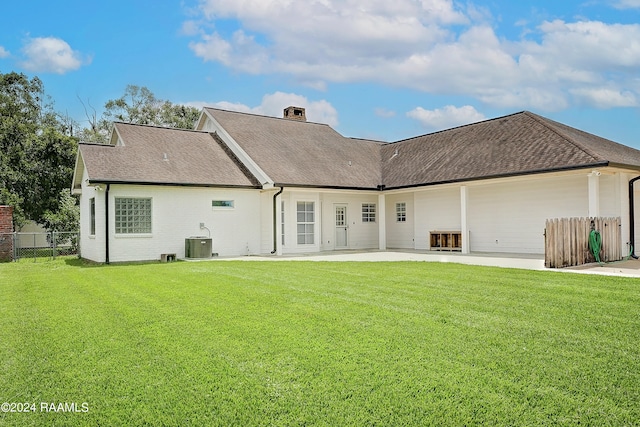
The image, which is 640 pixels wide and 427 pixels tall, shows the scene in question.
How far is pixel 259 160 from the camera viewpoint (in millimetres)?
19703

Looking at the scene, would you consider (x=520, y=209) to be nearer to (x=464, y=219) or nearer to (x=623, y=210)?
(x=464, y=219)

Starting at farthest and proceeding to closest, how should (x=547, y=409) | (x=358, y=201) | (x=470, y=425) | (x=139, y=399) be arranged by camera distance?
(x=358, y=201), (x=139, y=399), (x=547, y=409), (x=470, y=425)

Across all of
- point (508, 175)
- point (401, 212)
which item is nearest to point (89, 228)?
point (401, 212)

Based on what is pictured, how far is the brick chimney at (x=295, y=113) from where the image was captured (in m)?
27.6

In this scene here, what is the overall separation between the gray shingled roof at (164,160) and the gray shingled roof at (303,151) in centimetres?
109

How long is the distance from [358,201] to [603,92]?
434 inches

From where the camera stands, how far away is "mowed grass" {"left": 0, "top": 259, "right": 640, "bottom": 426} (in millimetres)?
3662

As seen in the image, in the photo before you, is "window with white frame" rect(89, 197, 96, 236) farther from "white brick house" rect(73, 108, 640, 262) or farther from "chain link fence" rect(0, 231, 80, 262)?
"chain link fence" rect(0, 231, 80, 262)

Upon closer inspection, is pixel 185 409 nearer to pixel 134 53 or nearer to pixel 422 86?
pixel 422 86

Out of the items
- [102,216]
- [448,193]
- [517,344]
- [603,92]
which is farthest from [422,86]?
[517,344]

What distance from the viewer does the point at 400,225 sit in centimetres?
2234

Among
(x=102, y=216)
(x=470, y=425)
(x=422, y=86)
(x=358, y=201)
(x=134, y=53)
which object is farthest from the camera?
(x=134, y=53)

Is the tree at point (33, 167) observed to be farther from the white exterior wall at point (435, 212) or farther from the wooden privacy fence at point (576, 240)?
the wooden privacy fence at point (576, 240)

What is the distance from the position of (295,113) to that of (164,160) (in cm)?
1093
